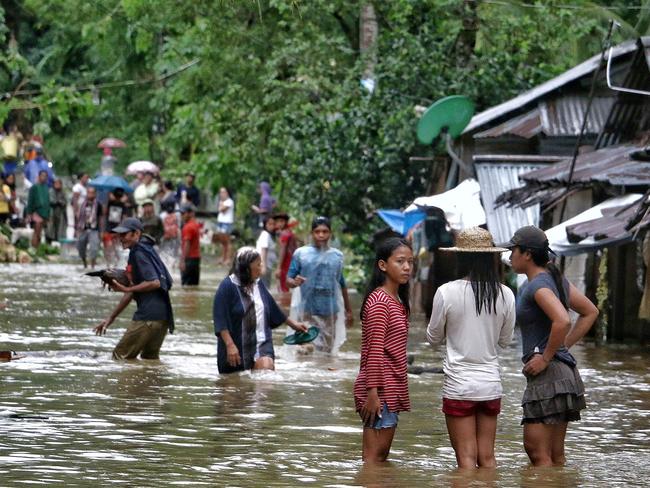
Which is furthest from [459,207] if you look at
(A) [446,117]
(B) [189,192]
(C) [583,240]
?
(B) [189,192]

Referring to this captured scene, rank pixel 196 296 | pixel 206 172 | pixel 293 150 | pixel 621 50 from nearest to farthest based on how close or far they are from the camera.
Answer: pixel 621 50 → pixel 196 296 → pixel 293 150 → pixel 206 172

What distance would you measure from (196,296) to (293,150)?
391 cm

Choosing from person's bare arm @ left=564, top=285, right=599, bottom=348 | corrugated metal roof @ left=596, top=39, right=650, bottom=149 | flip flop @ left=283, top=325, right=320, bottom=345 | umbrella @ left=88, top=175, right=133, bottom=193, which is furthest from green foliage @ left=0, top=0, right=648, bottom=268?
person's bare arm @ left=564, top=285, right=599, bottom=348

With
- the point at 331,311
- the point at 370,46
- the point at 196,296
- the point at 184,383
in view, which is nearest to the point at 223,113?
the point at 370,46

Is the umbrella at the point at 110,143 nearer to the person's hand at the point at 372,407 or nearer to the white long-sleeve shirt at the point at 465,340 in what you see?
the person's hand at the point at 372,407

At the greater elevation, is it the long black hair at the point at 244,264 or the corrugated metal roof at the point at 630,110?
the corrugated metal roof at the point at 630,110

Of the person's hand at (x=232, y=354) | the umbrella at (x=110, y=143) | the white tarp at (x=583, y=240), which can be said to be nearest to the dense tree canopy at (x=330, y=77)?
the white tarp at (x=583, y=240)

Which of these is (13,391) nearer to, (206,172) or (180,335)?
(180,335)

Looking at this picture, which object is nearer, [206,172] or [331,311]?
[331,311]

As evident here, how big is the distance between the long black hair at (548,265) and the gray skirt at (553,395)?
0.38 meters

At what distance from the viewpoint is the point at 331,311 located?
17.7m

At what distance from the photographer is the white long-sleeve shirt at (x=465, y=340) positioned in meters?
9.20

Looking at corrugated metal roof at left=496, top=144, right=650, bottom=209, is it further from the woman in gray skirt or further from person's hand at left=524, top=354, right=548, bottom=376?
person's hand at left=524, top=354, right=548, bottom=376

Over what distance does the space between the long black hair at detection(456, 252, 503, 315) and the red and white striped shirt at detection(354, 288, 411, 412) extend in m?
0.48
